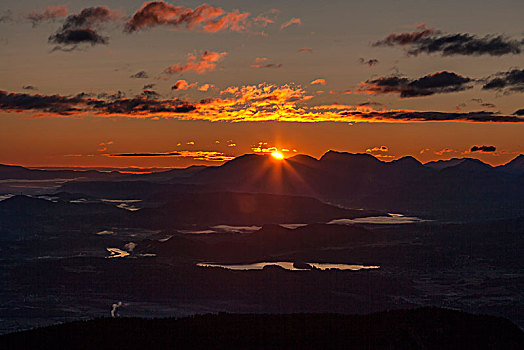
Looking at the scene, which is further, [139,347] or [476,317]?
[476,317]

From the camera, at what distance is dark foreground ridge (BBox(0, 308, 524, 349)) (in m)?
109

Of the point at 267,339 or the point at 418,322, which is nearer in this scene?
the point at 267,339

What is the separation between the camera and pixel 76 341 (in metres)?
111

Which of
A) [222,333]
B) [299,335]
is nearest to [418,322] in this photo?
[299,335]

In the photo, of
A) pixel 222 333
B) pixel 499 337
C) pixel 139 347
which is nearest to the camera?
pixel 139 347

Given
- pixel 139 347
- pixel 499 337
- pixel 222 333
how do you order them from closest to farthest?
pixel 139 347
pixel 222 333
pixel 499 337

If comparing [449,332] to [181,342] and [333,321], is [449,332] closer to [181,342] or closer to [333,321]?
[333,321]

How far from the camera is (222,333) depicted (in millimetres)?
114312

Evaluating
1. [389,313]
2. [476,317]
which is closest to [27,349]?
[389,313]

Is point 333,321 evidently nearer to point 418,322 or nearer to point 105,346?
point 418,322

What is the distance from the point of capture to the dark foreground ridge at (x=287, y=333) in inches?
4289

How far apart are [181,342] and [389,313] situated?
38765 millimetres

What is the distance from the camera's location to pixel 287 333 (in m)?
113

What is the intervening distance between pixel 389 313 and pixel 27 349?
59810mm
